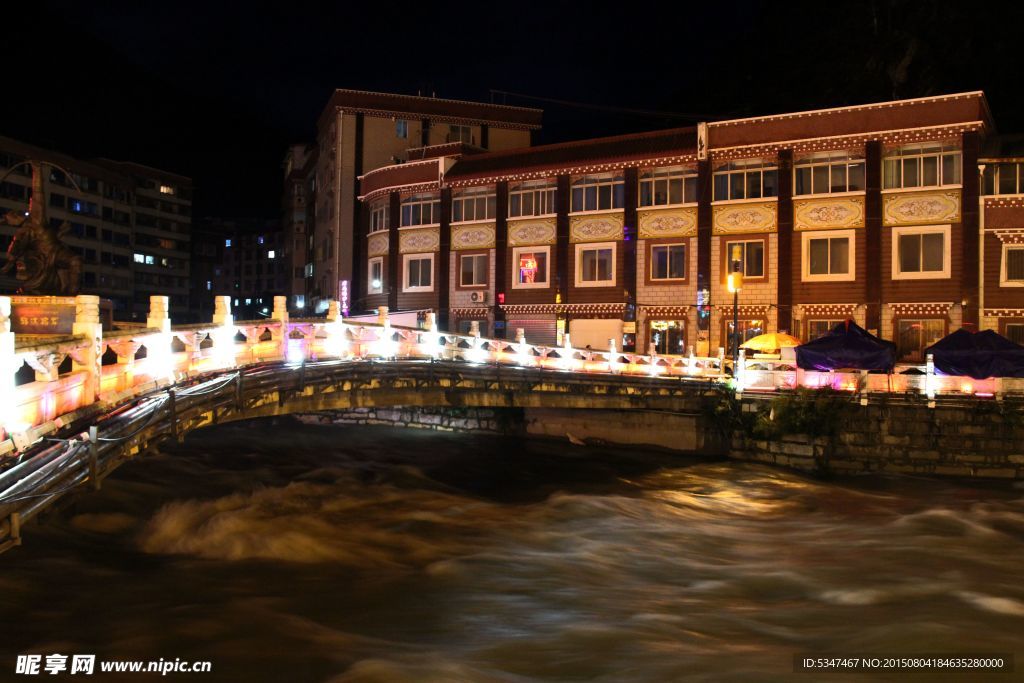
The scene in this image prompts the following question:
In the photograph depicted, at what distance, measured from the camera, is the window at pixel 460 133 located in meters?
47.3

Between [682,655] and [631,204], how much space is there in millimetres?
29108

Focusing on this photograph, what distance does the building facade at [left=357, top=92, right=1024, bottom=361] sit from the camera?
30422mm

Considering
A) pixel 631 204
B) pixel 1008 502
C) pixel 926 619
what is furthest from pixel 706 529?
pixel 631 204

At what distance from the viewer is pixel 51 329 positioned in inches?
479

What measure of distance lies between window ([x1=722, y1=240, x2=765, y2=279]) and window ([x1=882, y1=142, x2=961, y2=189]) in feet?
17.5

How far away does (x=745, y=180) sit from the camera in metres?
34.2

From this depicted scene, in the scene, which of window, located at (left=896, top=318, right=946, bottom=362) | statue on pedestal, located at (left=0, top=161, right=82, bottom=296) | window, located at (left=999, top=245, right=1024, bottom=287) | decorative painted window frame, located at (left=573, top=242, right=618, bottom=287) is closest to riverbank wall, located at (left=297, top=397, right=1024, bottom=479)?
window, located at (left=896, top=318, right=946, bottom=362)

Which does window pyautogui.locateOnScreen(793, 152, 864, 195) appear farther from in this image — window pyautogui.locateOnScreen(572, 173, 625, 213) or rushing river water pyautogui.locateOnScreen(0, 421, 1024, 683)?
rushing river water pyautogui.locateOnScreen(0, 421, 1024, 683)

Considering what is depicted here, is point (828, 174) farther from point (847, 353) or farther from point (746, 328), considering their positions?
point (847, 353)

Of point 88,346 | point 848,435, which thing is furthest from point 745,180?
point 88,346

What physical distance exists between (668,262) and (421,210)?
44.0 feet

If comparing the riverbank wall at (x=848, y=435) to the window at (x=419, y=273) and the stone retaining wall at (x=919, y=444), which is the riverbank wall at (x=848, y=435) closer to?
the stone retaining wall at (x=919, y=444)

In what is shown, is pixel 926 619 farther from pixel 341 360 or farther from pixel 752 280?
pixel 752 280

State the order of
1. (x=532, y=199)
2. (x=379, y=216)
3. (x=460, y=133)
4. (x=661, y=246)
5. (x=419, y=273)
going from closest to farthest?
(x=661, y=246) → (x=532, y=199) → (x=419, y=273) → (x=379, y=216) → (x=460, y=133)
